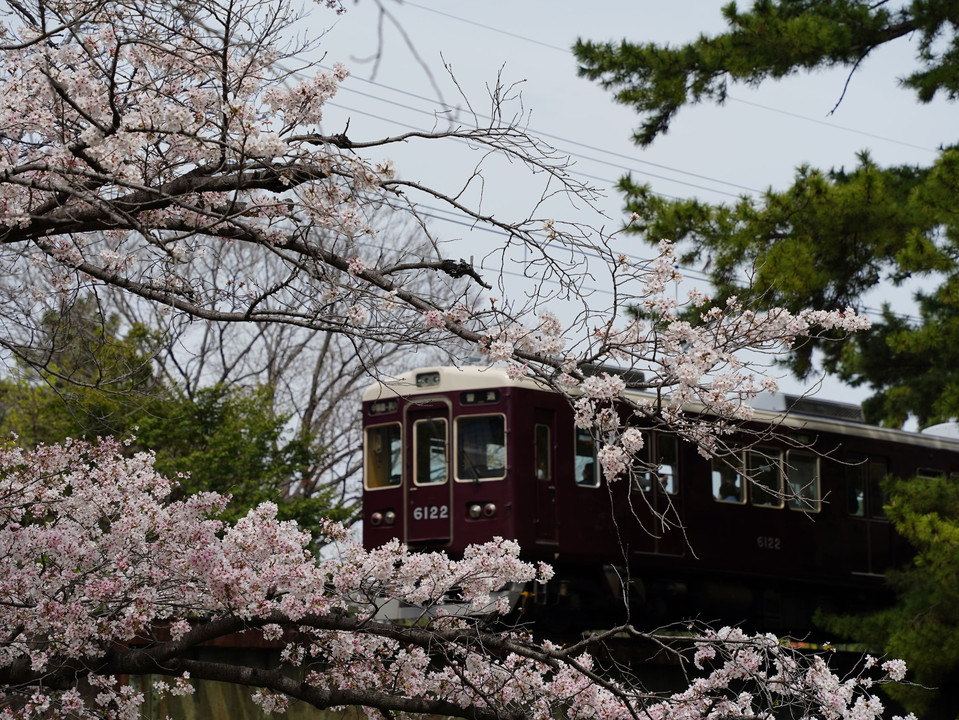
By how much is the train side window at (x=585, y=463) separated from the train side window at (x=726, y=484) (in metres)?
1.44

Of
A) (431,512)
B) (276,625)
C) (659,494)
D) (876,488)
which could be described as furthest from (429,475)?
(276,625)

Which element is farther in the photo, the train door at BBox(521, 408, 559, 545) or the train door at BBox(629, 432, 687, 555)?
the train door at BBox(629, 432, 687, 555)

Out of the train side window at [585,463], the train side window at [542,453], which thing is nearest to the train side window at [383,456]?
the train side window at [542,453]

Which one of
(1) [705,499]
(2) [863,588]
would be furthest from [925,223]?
(2) [863,588]

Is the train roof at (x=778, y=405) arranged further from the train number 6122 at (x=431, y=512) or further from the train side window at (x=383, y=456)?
the train number 6122 at (x=431, y=512)

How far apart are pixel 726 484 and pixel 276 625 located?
24.5 feet

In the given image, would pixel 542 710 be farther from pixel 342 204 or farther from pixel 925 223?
pixel 925 223

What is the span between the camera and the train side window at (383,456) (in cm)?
1167

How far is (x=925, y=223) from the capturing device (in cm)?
1055

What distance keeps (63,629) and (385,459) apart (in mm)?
6302

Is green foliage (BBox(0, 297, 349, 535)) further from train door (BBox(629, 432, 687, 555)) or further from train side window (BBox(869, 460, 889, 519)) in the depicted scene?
train side window (BBox(869, 460, 889, 519))

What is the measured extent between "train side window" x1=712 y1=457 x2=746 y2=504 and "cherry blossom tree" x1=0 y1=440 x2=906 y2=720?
238 inches

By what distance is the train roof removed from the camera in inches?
436

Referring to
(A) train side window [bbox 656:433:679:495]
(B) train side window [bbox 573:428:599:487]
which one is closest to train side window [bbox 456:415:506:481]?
(B) train side window [bbox 573:428:599:487]
